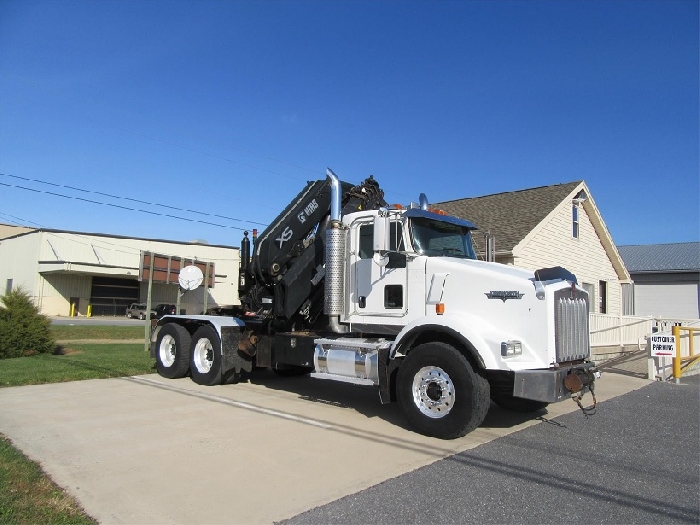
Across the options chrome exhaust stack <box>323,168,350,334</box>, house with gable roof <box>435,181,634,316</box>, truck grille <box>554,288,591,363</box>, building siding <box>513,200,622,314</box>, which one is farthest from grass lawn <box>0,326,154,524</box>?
building siding <box>513,200,622,314</box>

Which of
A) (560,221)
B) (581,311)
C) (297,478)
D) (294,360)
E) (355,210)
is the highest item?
(560,221)

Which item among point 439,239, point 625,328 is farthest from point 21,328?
point 625,328

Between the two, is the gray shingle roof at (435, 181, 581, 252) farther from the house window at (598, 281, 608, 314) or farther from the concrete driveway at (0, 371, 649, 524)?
the concrete driveway at (0, 371, 649, 524)

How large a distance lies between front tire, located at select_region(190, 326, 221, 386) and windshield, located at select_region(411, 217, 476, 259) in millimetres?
4353

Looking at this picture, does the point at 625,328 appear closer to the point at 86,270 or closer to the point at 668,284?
the point at 668,284

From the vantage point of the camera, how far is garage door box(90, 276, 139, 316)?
45125 mm

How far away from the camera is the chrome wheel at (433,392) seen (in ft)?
21.1

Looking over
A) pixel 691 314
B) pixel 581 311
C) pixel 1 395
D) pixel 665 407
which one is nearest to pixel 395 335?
pixel 581 311

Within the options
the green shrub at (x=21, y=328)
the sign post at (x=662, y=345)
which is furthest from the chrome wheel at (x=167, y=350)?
the sign post at (x=662, y=345)

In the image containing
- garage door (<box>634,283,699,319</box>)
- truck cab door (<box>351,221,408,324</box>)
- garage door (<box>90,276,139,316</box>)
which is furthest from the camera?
garage door (<box>90,276,139,316</box>)

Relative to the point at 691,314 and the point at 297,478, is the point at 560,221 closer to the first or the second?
the point at 297,478

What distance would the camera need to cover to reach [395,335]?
7.60 metres

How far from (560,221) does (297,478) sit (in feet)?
48.5

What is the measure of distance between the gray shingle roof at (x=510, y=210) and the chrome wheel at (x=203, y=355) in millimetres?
8093
